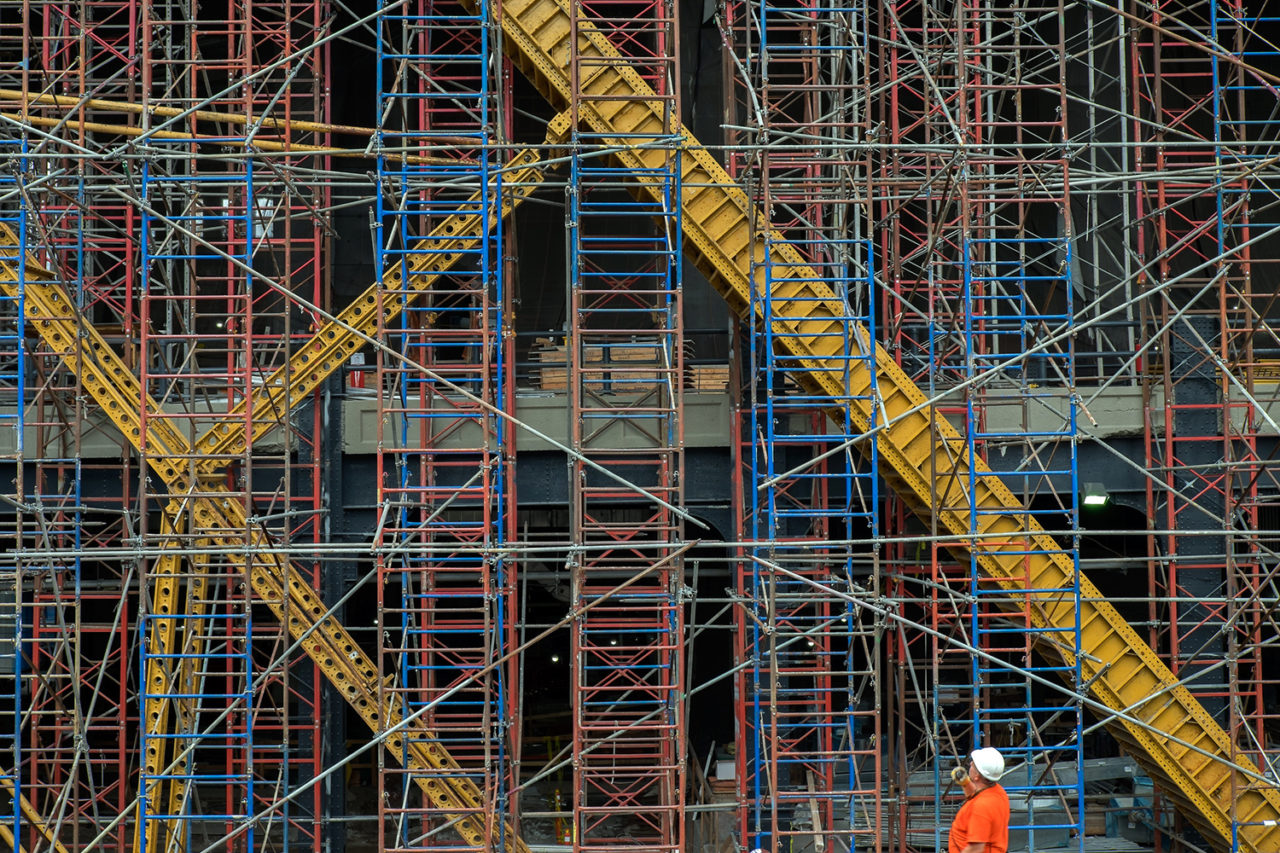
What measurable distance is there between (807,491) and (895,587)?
1.84m

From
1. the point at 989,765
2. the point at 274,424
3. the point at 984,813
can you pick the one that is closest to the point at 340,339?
the point at 274,424

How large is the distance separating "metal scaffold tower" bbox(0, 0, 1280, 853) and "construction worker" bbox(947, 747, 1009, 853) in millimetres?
3488

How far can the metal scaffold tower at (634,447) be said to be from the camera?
14102mm

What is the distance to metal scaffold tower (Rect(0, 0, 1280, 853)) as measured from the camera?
1410 centimetres

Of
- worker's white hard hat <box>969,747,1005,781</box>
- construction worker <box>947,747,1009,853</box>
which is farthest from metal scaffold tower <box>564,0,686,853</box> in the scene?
worker's white hard hat <box>969,747,1005,781</box>

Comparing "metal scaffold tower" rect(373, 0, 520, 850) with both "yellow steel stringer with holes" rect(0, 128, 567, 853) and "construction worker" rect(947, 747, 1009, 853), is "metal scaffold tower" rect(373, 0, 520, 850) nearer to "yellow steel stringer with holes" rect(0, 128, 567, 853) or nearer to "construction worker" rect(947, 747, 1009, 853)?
"yellow steel stringer with holes" rect(0, 128, 567, 853)

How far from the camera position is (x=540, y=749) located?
2394cm

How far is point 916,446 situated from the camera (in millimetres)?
14820

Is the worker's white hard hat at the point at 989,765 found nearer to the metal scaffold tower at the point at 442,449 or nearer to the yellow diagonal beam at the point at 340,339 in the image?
the metal scaffold tower at the point at 442,449

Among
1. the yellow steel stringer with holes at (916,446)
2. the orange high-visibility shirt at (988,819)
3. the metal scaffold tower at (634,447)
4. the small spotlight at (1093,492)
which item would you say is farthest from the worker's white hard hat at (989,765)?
the small spotlight at (1093,492)

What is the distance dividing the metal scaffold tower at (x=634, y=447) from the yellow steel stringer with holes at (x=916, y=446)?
0.05 meters

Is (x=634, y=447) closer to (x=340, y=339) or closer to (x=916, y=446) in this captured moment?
(x=916, y=446)

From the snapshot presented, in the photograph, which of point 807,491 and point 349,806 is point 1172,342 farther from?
point 349,806

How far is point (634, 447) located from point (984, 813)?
7450 millimetres
